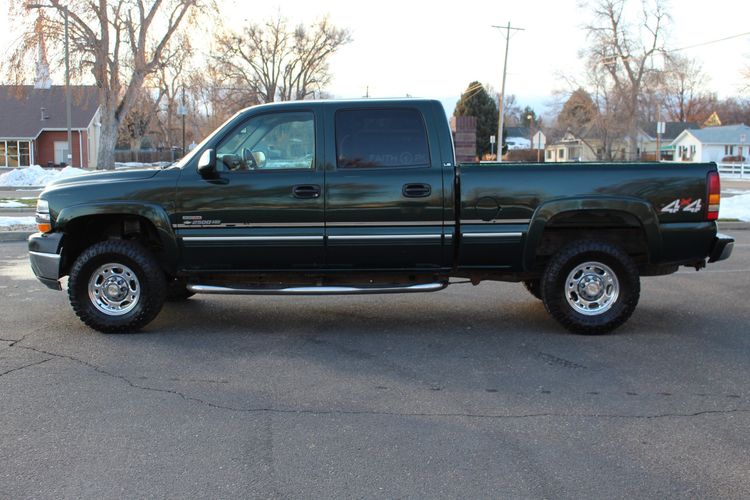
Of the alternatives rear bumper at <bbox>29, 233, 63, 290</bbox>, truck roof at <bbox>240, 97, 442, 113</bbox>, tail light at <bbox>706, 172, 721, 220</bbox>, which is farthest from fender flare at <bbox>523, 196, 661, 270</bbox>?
rear bumper at <bbox>29, 233, 63, 290</bbox>

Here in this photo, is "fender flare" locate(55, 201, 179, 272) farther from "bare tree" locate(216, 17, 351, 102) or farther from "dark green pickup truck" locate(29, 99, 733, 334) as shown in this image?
"bare tree" locate(216, 17, 351, 102)

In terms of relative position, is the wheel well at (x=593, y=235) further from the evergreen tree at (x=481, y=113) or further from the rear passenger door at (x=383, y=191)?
the evergreen tree at (x=481, y=113)

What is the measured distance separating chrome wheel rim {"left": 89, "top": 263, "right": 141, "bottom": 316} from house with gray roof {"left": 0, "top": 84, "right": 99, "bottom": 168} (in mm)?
46564

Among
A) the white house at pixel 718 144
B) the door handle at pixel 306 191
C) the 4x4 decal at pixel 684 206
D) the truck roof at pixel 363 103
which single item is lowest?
the 4x4 decal at pixel 684 206

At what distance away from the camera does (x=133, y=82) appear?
114 ft

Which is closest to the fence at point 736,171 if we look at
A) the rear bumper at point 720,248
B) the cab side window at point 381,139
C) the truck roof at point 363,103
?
the rear bumper at point 720,248

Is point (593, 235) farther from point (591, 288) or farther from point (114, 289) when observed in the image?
point (114, 289)

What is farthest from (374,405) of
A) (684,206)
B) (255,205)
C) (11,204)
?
(11,204)

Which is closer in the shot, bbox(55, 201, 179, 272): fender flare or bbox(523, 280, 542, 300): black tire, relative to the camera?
bbox(55, 201, 179, 272): fender flare

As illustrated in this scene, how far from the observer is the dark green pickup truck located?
617cm

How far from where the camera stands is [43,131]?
4994 cm

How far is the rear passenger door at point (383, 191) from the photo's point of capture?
6.15 meters

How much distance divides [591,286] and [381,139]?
234 cm

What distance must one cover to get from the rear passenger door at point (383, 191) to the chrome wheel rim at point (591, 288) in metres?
1.25
